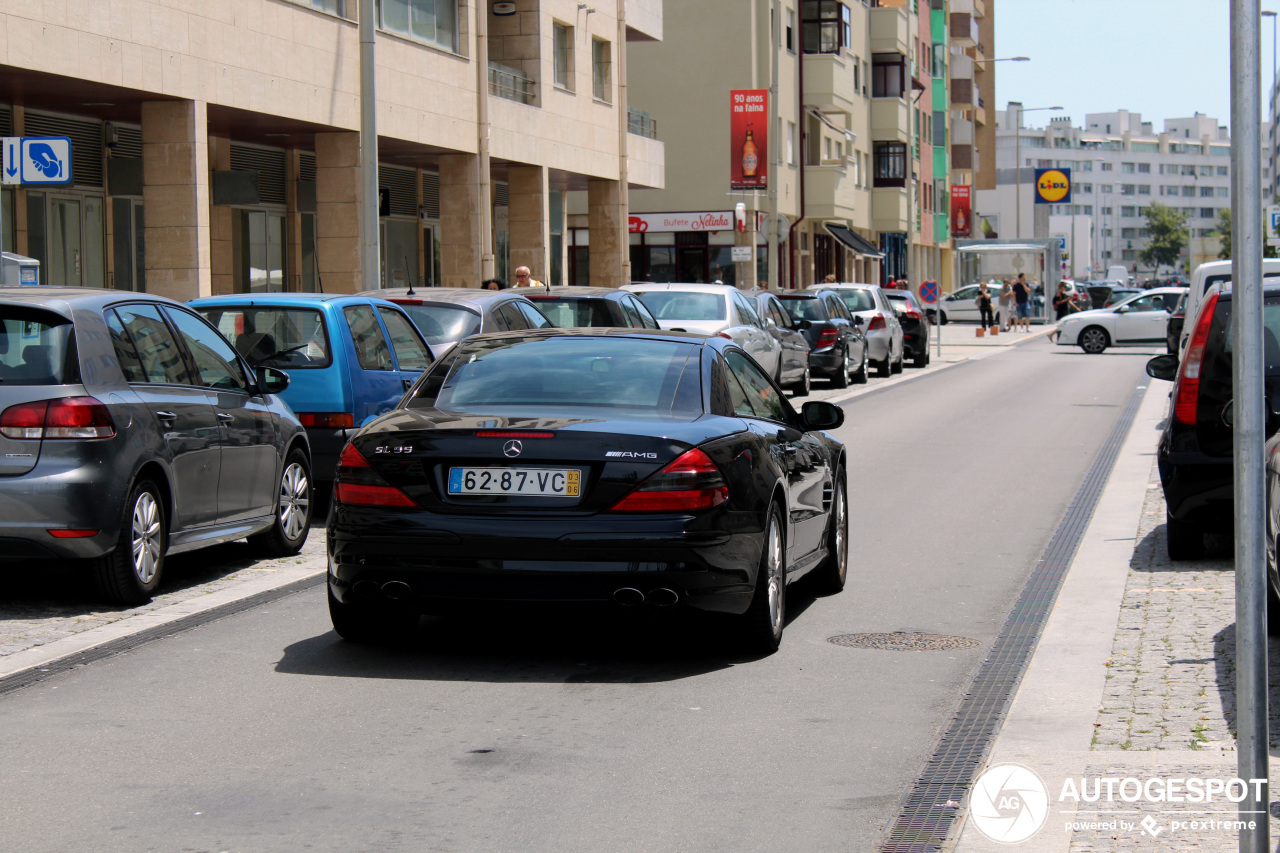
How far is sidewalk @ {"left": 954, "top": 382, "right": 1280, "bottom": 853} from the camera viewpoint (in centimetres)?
470

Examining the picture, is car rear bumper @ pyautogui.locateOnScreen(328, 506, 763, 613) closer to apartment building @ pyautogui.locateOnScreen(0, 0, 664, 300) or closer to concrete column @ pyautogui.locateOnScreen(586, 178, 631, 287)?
apartment building @ pyautogui.locateOnScreen(0, 0, 664, 300)

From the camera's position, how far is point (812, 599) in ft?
29.2

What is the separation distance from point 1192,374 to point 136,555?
222 inches

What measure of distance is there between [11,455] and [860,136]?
62593 mm

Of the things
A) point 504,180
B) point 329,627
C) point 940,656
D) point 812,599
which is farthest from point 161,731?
point 504,180

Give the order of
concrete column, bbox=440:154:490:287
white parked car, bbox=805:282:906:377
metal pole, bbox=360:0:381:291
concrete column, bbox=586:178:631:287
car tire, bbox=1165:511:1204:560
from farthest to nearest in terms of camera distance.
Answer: concrete column, bbox=586:178:631:287 < white parked car, bbox=805:282:906:377 < concrete column, bbox=440:154:490:287 < metal pole, bbox=360:0:381:291 < car tire, bbox=1165:511:1204:560

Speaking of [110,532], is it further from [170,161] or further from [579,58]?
[579,58]

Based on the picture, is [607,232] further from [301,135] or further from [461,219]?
[301,135]

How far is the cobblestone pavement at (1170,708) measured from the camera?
15.3 ft

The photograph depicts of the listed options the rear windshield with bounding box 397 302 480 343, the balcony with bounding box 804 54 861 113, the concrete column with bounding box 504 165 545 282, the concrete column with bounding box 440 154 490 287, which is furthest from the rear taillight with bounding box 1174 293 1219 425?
the balcony with bounding box 804 54 861 113

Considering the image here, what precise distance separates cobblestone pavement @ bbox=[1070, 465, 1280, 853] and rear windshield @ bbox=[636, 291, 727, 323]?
13.6 meters

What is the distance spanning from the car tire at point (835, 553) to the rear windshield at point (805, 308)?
1954 centimetres

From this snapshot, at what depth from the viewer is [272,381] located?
1007 centimetres

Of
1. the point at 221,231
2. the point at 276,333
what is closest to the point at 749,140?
the point at 221,231
